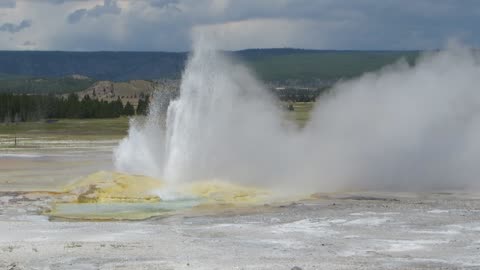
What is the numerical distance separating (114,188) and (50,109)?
79416 mm

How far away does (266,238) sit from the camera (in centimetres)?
1859

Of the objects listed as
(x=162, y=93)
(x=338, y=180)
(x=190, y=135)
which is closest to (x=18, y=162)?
(x=162, y=93)

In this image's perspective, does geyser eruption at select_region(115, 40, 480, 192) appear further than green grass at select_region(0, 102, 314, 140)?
No

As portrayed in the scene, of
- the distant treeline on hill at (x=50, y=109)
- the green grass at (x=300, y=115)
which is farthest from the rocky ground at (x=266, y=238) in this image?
the distant treeline on hill at (x=50, y=109)

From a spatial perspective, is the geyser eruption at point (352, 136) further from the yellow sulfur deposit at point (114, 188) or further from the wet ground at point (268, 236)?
the wet ground at point (268, 236)

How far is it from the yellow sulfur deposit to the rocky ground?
2.23 metres

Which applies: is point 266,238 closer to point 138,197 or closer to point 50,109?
point 138,197

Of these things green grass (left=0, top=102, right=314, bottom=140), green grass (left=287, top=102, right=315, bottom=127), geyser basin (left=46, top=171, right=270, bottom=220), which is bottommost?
geyser basin (left=46, top=171, right=270, bottom=220)

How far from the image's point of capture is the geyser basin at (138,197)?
23.7m

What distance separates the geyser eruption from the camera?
30125 mm

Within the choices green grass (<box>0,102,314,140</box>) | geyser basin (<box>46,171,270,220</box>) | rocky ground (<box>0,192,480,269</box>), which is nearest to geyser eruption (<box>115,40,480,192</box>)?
geyser basin (<box>46,171,270,220</box>)


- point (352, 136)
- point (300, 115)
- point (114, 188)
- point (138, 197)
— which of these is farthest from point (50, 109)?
point (138, 197)

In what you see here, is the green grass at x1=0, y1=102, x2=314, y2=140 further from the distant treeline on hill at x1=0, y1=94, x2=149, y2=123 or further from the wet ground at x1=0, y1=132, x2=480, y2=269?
the wet ground at x1=0, y1=132, x2=480, y2=269

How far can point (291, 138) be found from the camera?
35.1 metres
